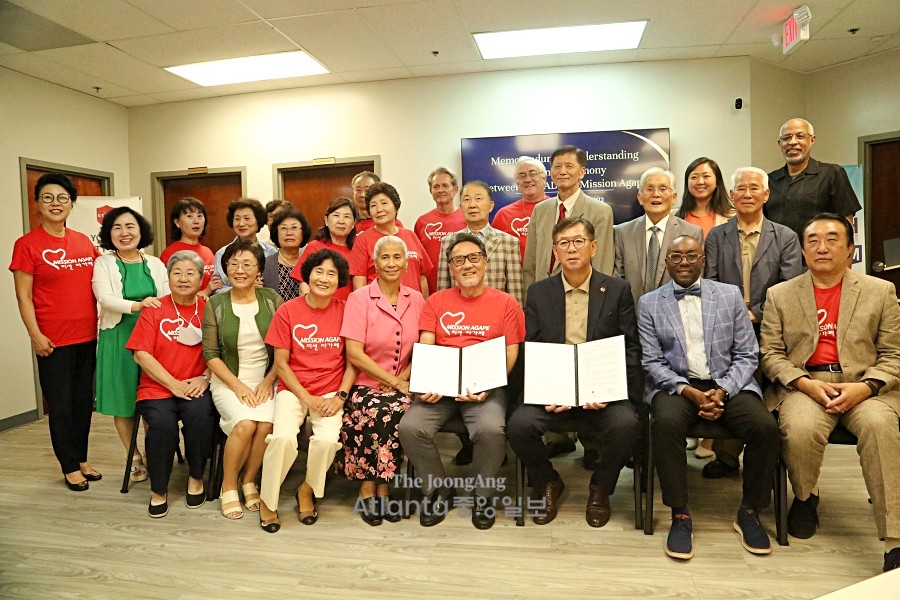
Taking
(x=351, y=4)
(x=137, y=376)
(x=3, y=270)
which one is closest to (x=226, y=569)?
(x=137, y=376)

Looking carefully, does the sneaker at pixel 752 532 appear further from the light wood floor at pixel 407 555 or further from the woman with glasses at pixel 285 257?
the woman with glasses at pixel 285 257

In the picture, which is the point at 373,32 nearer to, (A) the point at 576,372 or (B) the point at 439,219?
(B) the point at 439,219

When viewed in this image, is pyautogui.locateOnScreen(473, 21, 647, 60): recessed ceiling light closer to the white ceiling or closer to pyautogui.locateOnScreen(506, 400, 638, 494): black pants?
the white ceiling

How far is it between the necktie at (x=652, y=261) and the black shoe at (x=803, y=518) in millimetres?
1229

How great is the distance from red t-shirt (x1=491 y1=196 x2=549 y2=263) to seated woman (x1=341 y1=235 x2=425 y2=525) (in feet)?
3.51

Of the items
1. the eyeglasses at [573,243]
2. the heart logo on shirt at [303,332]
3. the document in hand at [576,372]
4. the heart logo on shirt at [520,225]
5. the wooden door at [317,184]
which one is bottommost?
the document in hand at [576,372]

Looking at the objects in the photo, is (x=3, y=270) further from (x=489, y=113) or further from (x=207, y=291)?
(x=489, y=113)

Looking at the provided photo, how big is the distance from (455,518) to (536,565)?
557 mm

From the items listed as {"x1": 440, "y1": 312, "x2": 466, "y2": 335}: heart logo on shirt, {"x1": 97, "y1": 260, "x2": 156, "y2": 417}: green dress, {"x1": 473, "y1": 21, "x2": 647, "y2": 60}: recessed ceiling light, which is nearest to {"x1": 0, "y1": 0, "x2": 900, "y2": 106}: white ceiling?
{"x1": 473, "y1": 21, "x2": 647, "y2": 60}: recessed ceiling light

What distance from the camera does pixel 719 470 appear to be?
3.11 meters

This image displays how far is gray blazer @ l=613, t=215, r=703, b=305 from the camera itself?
2969 millimetres

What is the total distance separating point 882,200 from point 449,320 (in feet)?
16.3

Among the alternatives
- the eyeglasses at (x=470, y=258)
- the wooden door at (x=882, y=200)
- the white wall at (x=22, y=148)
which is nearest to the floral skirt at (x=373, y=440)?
the eyeglasses at (x=470, y=258)

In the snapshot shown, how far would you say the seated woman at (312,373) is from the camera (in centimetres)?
267
